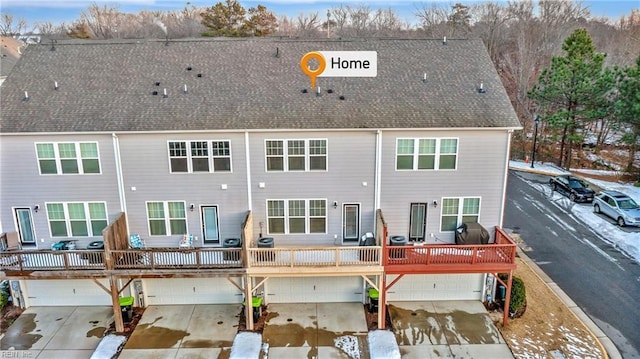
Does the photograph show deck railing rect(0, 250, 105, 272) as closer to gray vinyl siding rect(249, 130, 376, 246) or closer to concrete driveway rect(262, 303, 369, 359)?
gray vinyl siding rect(249, 130, 376, 246)

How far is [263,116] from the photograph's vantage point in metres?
14.5

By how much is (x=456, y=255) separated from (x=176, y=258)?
30.2 ft

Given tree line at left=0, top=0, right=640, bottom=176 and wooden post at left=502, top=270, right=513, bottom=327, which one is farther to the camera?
tree line at left=0, top=0, right=640, bottom=176

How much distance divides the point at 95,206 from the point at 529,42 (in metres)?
46.7

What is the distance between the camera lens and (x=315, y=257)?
14.4 meters

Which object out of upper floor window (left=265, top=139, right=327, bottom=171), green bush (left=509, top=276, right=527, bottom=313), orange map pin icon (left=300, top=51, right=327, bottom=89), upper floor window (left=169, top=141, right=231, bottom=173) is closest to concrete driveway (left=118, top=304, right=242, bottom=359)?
upper floor window (left=169, top=141, right=231, bottom=173)

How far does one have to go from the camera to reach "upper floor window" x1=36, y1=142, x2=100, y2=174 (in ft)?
46.8

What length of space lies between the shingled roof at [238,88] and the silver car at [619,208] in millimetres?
12411

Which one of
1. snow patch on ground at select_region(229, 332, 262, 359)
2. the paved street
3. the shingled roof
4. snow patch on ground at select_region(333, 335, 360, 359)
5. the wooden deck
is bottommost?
snow patch on ground at select_region(333, 335, 360, 359)

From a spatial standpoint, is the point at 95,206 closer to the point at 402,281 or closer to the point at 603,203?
the point at 402,281

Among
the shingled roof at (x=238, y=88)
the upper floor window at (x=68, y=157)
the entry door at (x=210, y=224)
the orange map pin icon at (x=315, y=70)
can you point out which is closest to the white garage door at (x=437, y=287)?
the shingled roof at (x=238, y=88)

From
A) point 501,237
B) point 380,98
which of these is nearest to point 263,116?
point 380,98

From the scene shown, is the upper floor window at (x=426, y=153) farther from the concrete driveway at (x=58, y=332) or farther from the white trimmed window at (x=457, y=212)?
the concrete driveway at (x=58, y=332)

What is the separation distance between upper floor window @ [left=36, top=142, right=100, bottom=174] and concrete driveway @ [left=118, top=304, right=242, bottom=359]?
5569 mm
